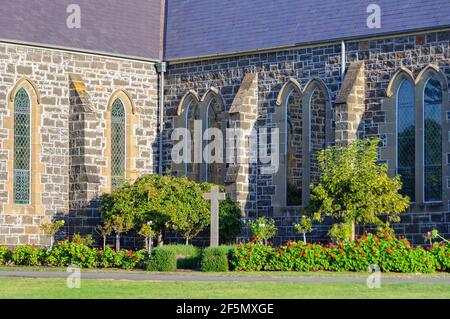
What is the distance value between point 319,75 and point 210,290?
16429mm

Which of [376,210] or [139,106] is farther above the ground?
[139,106]

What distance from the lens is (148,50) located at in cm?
4538

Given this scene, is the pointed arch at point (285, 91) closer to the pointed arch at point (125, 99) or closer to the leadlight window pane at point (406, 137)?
the leadlight window pane at point (406, 137)

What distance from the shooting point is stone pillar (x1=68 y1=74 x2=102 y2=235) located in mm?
42250

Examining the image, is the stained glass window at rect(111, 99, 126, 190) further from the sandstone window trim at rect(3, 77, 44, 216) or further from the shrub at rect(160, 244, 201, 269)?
the shrub at rect(160, 244, 201, 269)

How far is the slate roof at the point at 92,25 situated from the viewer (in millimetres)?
42156

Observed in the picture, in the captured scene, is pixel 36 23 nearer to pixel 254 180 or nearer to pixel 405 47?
pixel 254 180

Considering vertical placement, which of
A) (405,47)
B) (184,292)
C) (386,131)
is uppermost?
(405,47)

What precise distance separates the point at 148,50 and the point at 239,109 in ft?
16.1

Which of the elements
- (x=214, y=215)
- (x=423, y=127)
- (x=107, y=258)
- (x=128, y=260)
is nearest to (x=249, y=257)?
(x=214, y=215)

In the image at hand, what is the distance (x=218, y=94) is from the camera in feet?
145

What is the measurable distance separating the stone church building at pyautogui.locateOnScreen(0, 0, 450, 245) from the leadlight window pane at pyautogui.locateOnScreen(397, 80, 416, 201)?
0.13 feet

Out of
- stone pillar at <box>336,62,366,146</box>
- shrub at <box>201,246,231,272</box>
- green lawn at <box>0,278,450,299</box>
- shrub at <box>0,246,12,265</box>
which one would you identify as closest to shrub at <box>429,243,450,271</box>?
shrub at <box>201,246,231,272</box>

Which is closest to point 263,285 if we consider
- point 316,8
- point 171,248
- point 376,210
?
point 171,248
